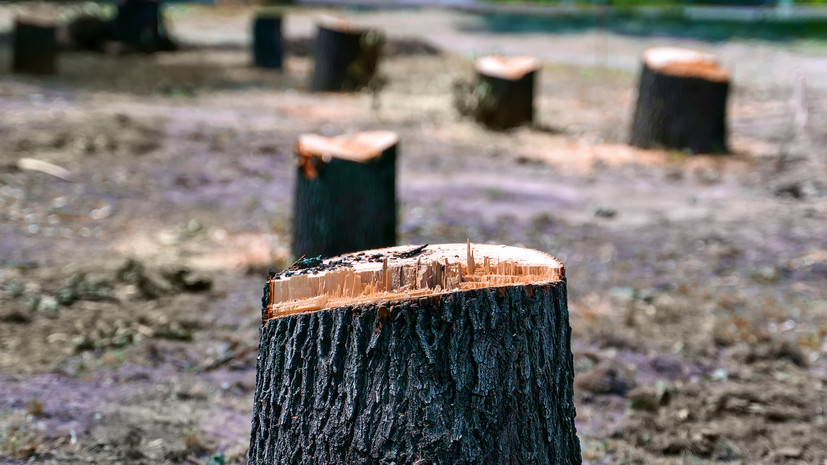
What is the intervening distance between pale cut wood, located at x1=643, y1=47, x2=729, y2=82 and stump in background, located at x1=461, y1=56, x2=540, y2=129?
1345 mm

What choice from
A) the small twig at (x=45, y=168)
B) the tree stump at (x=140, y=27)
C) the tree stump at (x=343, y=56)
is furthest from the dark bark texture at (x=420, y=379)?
the tree stump at (x=140, y=27)

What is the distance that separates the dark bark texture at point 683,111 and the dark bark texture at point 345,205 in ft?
15.0

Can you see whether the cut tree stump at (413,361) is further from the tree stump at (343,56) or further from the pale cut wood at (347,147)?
A: the tree stump at (343,56)

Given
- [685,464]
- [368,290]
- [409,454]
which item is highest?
[368,290]

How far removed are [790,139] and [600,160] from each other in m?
2.09

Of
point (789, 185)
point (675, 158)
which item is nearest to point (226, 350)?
point (789, 185)

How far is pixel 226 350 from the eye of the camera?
3844 millimetres

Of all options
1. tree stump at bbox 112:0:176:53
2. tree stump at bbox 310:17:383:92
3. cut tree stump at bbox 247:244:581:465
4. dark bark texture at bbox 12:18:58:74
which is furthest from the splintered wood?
tree stump at bbox 112:0:176:53

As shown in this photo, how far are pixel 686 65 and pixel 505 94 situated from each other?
1933 millimetres

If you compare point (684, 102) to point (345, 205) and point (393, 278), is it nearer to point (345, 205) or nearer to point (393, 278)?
point (345, 205)

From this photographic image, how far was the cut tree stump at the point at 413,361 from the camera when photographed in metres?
1.82

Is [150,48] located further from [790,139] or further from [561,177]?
[790,139]

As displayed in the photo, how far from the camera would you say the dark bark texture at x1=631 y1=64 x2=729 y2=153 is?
8.16m

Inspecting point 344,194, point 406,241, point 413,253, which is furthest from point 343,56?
point 413,253
